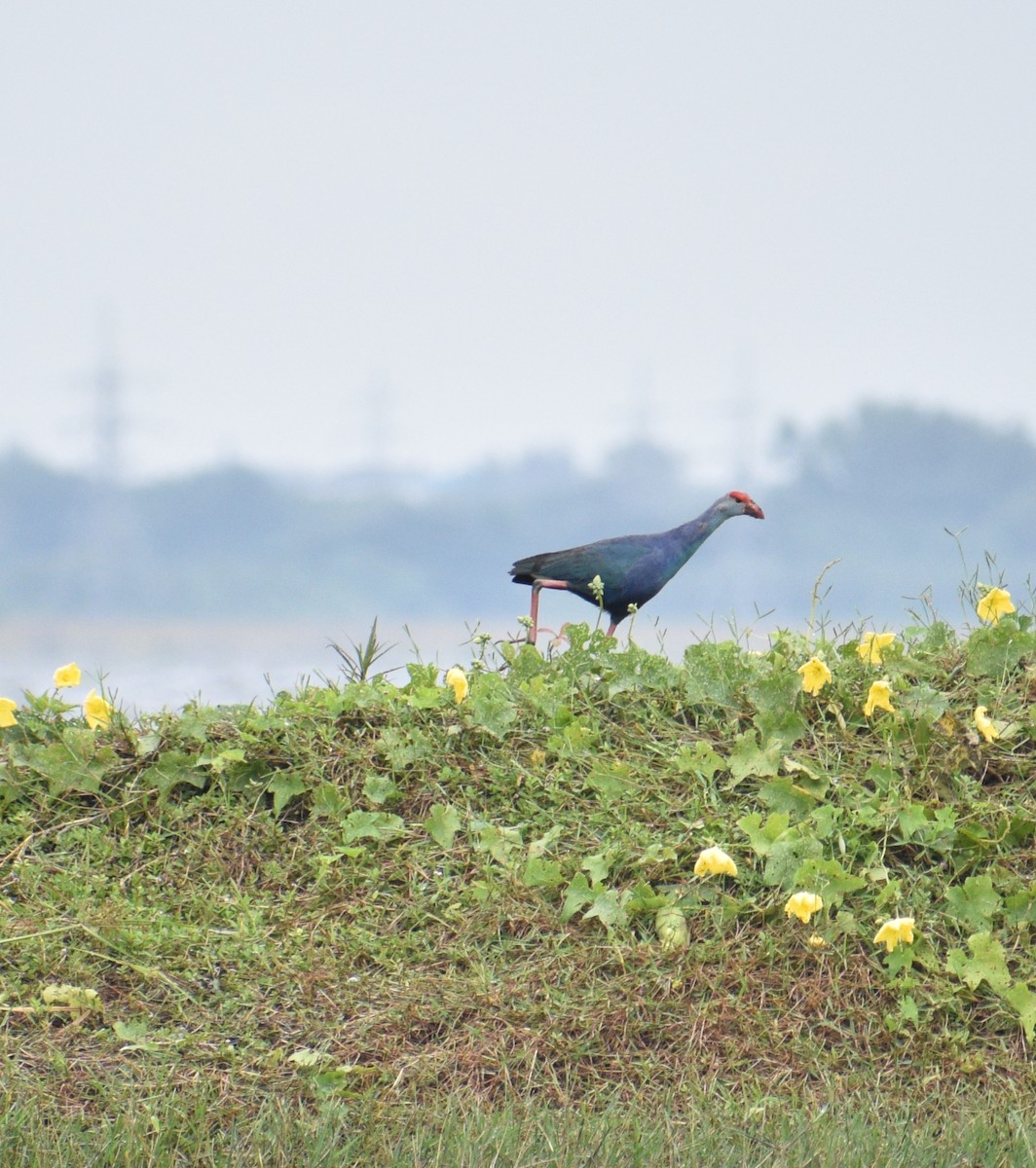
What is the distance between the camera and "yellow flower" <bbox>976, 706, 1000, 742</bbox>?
4.10m

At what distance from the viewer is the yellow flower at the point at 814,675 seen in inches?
166

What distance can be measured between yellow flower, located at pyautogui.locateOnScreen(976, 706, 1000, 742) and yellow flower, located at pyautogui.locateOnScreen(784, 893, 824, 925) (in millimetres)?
955

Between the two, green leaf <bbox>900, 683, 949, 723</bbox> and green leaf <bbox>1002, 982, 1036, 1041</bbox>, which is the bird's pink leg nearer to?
green leaf <bbox>900, 683, 949, 723</bbox>

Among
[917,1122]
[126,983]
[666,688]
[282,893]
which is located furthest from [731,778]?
[126,983]

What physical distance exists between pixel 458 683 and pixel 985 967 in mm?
1945

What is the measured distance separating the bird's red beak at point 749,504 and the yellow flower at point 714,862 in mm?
3482

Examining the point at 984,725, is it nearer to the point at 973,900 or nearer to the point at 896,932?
the point at 973,900

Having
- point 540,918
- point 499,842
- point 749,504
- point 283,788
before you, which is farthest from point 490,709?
point 749,504

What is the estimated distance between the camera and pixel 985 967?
3520mm

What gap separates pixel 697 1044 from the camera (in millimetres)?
3395

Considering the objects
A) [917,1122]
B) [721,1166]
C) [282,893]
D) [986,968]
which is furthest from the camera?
[282,893]

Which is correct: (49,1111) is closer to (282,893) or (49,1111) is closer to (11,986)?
(11,986)

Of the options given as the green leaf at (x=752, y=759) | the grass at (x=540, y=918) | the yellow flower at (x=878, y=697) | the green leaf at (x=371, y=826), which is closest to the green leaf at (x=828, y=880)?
the grass at (x=540, y=918)

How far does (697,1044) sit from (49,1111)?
1.70 metres
